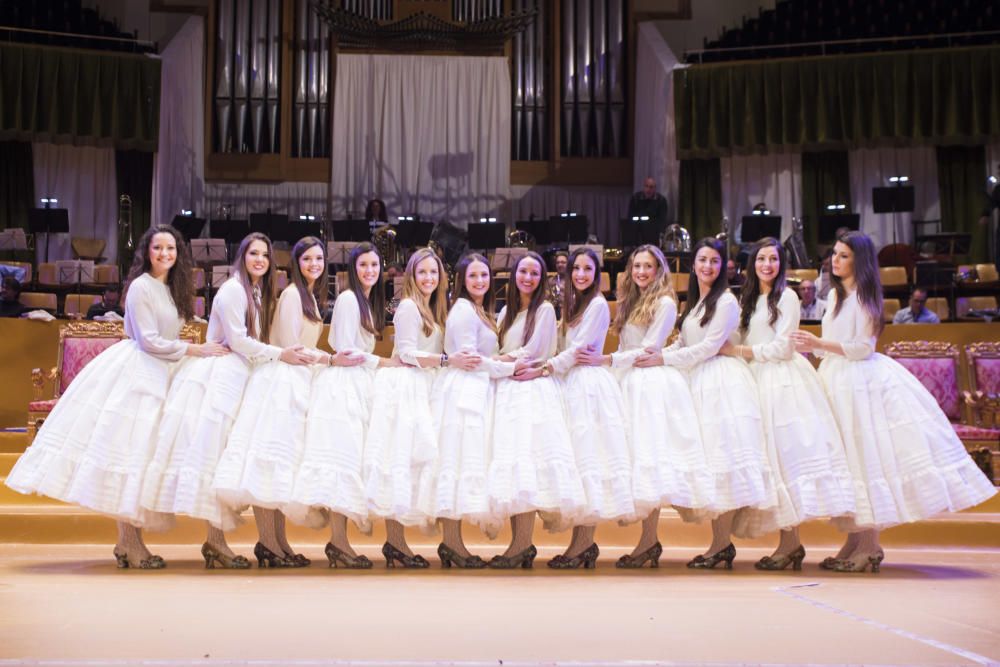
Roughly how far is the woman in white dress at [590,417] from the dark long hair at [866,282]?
1.21m

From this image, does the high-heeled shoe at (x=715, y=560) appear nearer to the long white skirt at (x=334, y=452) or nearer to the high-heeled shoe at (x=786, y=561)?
the high-heeled shoe at (x=786, y=561)

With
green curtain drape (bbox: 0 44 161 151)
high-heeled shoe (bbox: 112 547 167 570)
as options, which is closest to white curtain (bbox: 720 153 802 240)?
green curtain drape (bbox: 0 44 161 151)

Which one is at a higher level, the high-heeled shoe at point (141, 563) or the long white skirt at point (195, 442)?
the long white skirt at point (195, 442)

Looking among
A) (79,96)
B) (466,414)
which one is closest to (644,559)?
(466,414)

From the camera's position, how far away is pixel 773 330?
5.49m

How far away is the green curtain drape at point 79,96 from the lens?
44.1 feet

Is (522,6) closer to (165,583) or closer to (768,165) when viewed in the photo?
(768,165)

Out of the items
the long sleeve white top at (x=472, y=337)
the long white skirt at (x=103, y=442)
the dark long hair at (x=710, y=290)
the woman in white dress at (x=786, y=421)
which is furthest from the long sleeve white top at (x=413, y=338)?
the woman in white dress at (x=786, y=421)

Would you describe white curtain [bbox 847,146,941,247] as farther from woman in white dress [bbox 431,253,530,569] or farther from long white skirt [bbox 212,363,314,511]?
long white skirt [bbox 212,363,314,511]

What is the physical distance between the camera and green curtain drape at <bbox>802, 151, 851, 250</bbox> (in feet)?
49.3

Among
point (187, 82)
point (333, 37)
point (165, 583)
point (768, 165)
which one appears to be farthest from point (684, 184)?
point (165, 583)

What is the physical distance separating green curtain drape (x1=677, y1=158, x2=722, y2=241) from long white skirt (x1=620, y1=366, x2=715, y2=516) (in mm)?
10159

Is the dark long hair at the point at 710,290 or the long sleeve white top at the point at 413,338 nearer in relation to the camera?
the long sleeve white top at the point at 413,338

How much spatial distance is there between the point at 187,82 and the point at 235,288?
1111 cm
